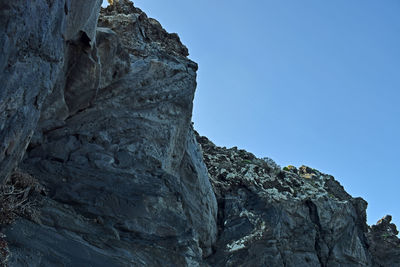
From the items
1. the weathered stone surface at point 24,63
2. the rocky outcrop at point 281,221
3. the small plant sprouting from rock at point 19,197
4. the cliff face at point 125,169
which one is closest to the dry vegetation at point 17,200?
the small plant sprouting from rock at point 19,197

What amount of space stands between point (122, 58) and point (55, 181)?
367 inches

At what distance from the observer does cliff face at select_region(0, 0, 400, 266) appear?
15.3m

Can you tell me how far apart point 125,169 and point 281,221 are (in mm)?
14692

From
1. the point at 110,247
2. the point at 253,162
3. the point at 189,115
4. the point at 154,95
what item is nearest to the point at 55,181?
the point at 110,247

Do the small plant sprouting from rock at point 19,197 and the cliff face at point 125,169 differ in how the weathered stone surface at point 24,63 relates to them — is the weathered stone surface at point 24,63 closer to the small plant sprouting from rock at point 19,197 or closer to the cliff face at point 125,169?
the cliff face at point 125,169

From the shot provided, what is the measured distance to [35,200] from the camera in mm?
17812

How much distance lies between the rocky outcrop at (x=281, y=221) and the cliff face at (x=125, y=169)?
0.12 m

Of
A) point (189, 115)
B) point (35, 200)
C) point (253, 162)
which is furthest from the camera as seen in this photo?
point (253, 162)

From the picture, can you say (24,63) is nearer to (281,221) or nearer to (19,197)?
(19,197)

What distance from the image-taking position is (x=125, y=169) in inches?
891

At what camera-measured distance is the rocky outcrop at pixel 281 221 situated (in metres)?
29.2

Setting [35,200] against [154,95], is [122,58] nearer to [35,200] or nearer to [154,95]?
[154,95]

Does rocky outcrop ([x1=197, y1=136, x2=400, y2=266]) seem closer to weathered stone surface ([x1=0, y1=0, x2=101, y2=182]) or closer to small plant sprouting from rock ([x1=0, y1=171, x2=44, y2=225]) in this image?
small plant sprouting from rock ([x1=0, y1=171, x2=44, y2=225])

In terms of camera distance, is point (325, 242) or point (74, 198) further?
point (325, 242)
